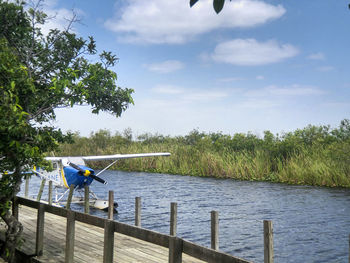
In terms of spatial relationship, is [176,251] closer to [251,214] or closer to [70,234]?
[70,234]

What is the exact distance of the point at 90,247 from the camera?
7.29 m

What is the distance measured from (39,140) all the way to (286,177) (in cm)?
2126

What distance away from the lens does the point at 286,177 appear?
2491cm

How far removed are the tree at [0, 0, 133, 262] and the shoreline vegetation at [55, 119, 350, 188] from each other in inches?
503

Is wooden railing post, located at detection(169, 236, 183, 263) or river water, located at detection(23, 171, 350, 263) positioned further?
river water, located at detection(23, 171, 350, 263)

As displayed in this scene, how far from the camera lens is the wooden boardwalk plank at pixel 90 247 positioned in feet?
21.5

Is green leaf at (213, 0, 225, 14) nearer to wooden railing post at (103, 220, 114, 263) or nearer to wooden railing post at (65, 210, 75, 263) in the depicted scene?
wooden railing post at (103, 220, 114, 263)

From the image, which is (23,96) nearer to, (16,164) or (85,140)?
(16,164)

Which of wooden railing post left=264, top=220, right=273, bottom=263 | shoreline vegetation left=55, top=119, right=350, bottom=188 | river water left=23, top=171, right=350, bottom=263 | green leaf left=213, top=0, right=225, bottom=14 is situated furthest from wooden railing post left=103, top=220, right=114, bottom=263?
shoreline vegetation left=55, top=119, right=350, bottom=188

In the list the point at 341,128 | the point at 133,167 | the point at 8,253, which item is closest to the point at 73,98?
the point at 8,253

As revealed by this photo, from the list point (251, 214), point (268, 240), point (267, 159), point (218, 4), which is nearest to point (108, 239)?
point (268, 240)

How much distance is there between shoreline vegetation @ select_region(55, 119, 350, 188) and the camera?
23203mm

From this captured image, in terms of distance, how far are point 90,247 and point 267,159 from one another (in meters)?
21.7

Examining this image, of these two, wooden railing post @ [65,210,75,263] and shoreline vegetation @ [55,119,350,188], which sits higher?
shoreline vegetation @ [55,119,350,188]
